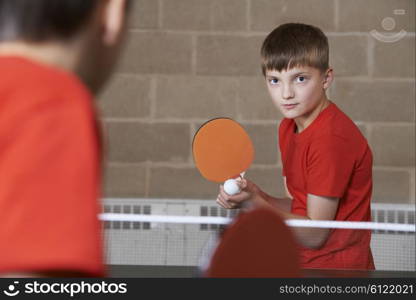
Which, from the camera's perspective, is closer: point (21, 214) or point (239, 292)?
point (21, 214)

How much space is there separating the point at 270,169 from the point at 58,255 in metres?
2.59

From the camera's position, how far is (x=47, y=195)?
52 centimetres

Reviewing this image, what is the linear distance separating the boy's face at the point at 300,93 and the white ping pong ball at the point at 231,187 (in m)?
0.21

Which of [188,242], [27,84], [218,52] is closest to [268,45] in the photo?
[188,242]

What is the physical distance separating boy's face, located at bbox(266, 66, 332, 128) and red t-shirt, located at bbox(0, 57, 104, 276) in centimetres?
135

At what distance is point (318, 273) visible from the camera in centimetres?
165

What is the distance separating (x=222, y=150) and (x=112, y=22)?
4.08 feet

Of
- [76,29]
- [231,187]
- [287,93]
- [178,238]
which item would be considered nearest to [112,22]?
[76,29]

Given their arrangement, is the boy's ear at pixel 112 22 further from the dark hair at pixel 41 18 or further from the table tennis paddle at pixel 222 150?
the table tennis paddle at pixel 222 150

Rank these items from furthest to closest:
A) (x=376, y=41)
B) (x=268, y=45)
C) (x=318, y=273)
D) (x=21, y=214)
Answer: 1. (x=376, y=41)
2. (x=268, y=45)
3. (x=318, y=273)
4. (x=21, y=214)

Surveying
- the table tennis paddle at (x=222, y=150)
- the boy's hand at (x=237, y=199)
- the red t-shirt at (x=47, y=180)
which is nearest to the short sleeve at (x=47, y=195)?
the red t-shirt at (x=47, y=180)

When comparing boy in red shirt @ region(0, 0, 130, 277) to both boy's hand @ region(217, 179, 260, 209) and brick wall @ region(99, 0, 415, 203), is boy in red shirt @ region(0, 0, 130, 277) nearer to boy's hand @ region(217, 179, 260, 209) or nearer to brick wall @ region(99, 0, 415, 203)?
boy's hand @ region(217, 179, 260, 209)

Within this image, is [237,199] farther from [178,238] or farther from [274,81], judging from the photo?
[178,238]

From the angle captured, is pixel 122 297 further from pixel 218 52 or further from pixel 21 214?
pixel 218 52
